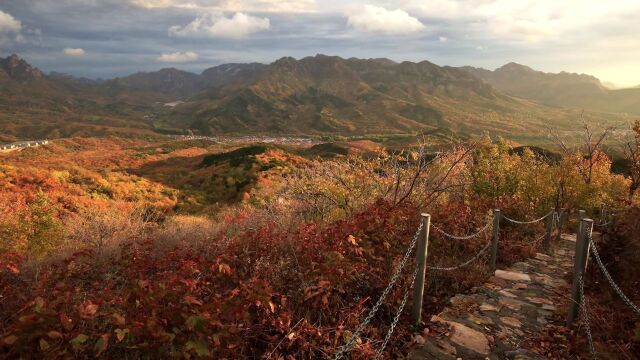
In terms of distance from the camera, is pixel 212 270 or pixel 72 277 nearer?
pixel 212 270

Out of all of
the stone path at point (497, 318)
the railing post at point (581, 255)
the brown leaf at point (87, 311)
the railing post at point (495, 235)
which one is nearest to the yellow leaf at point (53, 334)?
the brown leaf at point (87, 311)

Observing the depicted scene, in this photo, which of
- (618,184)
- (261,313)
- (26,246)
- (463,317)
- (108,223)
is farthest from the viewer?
(618,184)

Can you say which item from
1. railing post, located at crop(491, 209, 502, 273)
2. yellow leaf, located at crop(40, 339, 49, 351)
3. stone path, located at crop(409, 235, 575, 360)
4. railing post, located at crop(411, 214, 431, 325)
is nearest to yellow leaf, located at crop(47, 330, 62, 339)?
yellow leaf, located at crop(40, 339, 49, 351)

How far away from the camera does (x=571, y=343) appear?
525 cm

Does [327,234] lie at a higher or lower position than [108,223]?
higher

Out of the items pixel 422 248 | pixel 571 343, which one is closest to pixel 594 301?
pixel 571 343

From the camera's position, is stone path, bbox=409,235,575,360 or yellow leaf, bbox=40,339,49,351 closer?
yellow leaf, bbox=40,339,49,351

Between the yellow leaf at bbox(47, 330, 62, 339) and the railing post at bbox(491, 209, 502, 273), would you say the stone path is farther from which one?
the yellow leaf at bbox(47, 330, 62, 339)

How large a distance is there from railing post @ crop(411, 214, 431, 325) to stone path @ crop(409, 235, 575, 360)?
0.32 metres

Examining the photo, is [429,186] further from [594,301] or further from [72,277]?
[72,277]

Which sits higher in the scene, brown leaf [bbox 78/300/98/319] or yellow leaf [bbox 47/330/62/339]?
brown leaf [bbox 78/300/98/319]

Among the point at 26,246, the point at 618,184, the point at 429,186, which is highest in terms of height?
the point at 429,186

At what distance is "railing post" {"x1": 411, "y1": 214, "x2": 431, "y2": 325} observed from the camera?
5.31 metres

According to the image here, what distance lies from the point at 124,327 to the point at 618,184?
952 inches
